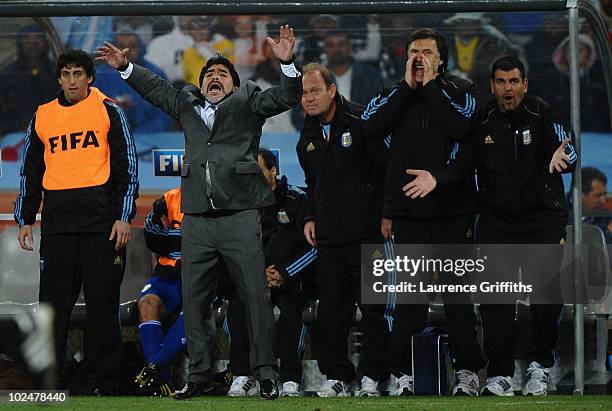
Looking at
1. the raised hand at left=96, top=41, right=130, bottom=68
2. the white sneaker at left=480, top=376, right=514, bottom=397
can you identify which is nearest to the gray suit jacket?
the raised hand at left=96, top=41, right=130, bottom=68

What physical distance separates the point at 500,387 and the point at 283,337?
1255 millimetres

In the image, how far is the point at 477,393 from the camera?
25.4ft

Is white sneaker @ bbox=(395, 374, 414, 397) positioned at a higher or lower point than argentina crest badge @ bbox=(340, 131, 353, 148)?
lower

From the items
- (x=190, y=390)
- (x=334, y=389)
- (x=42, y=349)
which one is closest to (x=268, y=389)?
(x=190, y=390)

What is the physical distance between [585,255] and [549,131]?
98 cm

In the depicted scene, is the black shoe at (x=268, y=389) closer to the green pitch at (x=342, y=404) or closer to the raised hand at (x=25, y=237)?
the green pitch at (x=342, y=404)

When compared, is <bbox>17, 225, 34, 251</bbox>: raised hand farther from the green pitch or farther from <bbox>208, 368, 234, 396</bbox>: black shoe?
<bbox>208, 368, 234, 396</bbox>: black shoe

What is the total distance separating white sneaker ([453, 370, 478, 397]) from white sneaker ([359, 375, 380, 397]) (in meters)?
0.42

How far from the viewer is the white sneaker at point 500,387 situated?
7680 mm

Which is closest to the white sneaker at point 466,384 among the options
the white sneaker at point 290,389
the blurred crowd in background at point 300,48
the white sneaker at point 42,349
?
the white sneaker at point 290,389

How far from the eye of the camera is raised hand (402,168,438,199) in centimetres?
757

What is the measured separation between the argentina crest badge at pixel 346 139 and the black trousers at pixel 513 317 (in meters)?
0.92

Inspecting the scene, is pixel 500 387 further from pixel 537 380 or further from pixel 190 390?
pixel 190 390

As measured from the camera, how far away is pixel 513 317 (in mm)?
7695
